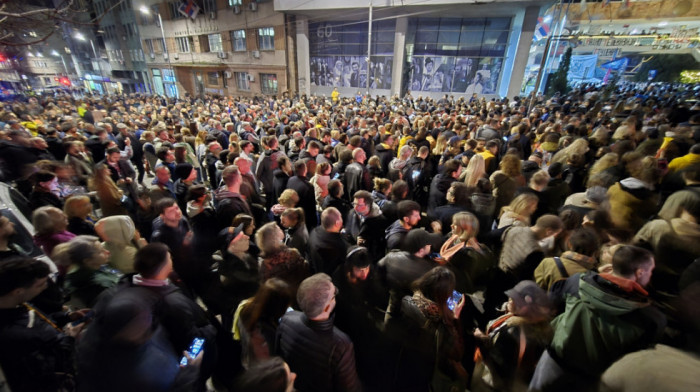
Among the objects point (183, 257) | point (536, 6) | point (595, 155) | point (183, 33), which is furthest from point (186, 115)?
point (183, 33)

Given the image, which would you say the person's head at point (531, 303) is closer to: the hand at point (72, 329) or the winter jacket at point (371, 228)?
the winter jacket at point (371, 228)

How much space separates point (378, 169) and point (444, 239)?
220cm

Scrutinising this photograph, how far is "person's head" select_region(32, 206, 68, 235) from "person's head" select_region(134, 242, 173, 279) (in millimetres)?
1576

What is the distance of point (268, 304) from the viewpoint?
1920 millimetres

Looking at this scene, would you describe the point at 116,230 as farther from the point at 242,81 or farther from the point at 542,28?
the point at 242,81

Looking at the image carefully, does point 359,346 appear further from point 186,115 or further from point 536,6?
point 536,6

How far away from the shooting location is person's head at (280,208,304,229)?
3.01m

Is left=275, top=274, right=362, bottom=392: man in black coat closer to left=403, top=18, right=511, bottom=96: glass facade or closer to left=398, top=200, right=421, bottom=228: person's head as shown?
left=398, top=200, right=421, bottom=228: person's head

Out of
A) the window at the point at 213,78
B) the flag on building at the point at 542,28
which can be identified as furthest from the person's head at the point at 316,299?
the window at the point at 213,78

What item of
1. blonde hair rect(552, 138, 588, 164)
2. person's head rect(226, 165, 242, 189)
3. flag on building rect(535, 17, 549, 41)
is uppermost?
flag on building rect(535, 17, 549, 41)

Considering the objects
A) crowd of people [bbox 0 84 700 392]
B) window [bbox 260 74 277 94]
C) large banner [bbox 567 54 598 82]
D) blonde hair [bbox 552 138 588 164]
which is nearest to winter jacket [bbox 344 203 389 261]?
crowd of people [bbox 0 84 700 392]

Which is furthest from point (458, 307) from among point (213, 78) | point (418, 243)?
point (213, 78)

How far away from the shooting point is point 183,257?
304 centimetres

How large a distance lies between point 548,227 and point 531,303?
1253 mm
